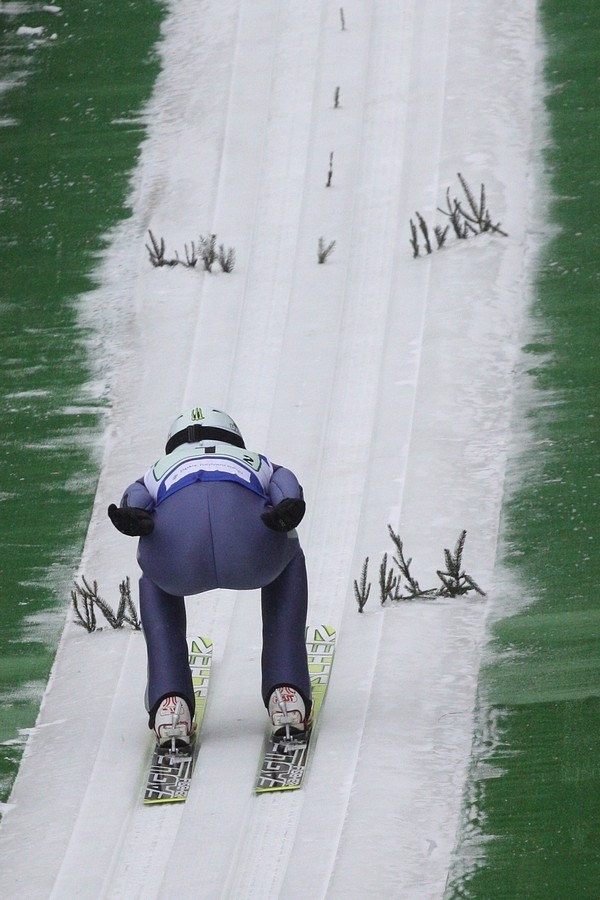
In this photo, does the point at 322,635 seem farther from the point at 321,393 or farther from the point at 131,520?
the point at 321,393

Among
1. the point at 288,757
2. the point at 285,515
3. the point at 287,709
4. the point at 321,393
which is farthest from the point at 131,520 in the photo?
the point at 321,393

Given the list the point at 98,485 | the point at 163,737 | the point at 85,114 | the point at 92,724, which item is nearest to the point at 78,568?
the point at 98,485

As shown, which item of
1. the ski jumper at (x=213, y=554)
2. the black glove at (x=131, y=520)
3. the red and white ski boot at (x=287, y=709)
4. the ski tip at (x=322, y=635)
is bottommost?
the ski tip at (x=322, y=635)

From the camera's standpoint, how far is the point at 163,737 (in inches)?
295

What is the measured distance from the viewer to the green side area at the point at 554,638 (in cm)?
678

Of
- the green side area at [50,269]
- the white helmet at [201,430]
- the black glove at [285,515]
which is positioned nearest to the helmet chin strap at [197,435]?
the white helmet at [201,430]

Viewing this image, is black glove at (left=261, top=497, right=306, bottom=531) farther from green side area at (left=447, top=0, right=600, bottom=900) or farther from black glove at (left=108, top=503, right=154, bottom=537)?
green side area at (left=447, top=0, right=600, bottom=900)

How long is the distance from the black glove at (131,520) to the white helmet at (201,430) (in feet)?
1.99

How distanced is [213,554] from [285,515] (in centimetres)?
36

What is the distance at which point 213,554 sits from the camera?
7.02 m

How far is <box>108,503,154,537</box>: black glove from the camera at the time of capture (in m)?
7.02

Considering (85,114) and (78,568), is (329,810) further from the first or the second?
(85,114)

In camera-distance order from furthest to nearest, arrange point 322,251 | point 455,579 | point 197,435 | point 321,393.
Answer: point 322,251 → point 321,393 → point 455,579 → point 197,435

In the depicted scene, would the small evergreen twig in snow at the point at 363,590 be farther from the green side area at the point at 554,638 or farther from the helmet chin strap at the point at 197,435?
the helmet chin strap at the point at 197,435
